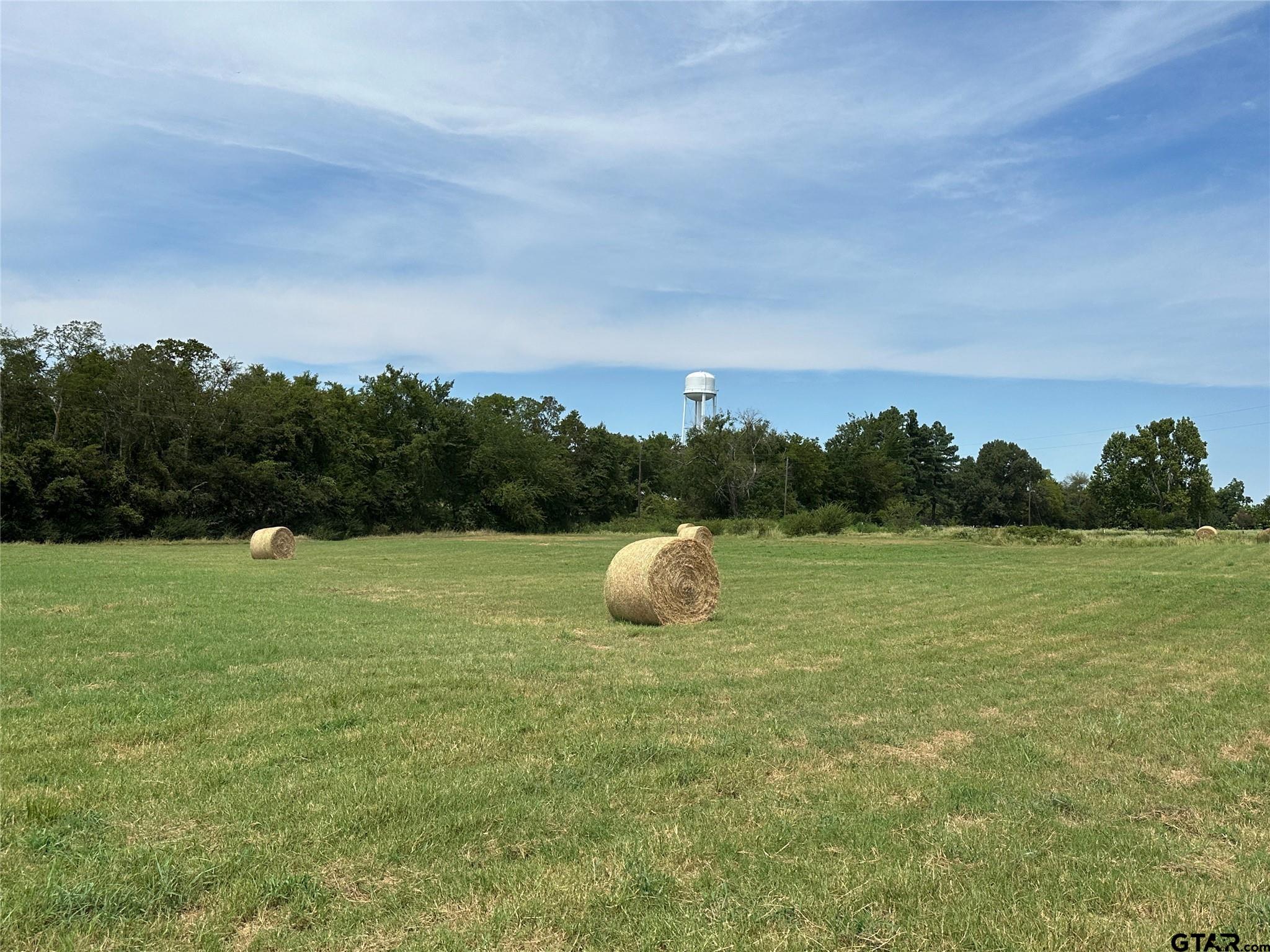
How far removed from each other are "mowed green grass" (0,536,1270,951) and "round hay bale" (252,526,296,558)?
20.3m

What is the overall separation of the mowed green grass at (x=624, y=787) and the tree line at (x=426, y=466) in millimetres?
37936

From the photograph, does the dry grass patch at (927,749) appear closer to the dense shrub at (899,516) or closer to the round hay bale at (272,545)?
the round hay bale at (272,545)

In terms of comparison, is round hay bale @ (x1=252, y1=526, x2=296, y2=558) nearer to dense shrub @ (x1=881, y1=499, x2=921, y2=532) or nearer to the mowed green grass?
the mowed green grass

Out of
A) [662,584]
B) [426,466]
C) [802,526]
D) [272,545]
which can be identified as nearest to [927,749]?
[662,584]

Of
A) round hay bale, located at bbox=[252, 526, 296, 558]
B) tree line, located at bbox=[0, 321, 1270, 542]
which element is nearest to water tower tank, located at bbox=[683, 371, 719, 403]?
tree line, located at bbox=[0, 321, 1270, 542]

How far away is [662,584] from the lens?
13570mm

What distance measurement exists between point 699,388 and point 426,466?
118 feet

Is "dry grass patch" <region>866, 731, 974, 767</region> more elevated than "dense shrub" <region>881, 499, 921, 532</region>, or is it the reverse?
"dense shrub" <region>881, 499, 921, 532</region>

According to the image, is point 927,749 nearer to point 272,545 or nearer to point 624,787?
point 624,787

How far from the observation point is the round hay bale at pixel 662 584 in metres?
13.4

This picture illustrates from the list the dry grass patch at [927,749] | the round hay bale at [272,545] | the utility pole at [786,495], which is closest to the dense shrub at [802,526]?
the utility pole at [786,495]

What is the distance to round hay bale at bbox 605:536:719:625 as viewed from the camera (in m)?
13.4

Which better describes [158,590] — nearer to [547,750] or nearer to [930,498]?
[547,750]

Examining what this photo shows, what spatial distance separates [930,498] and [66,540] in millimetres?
88680
